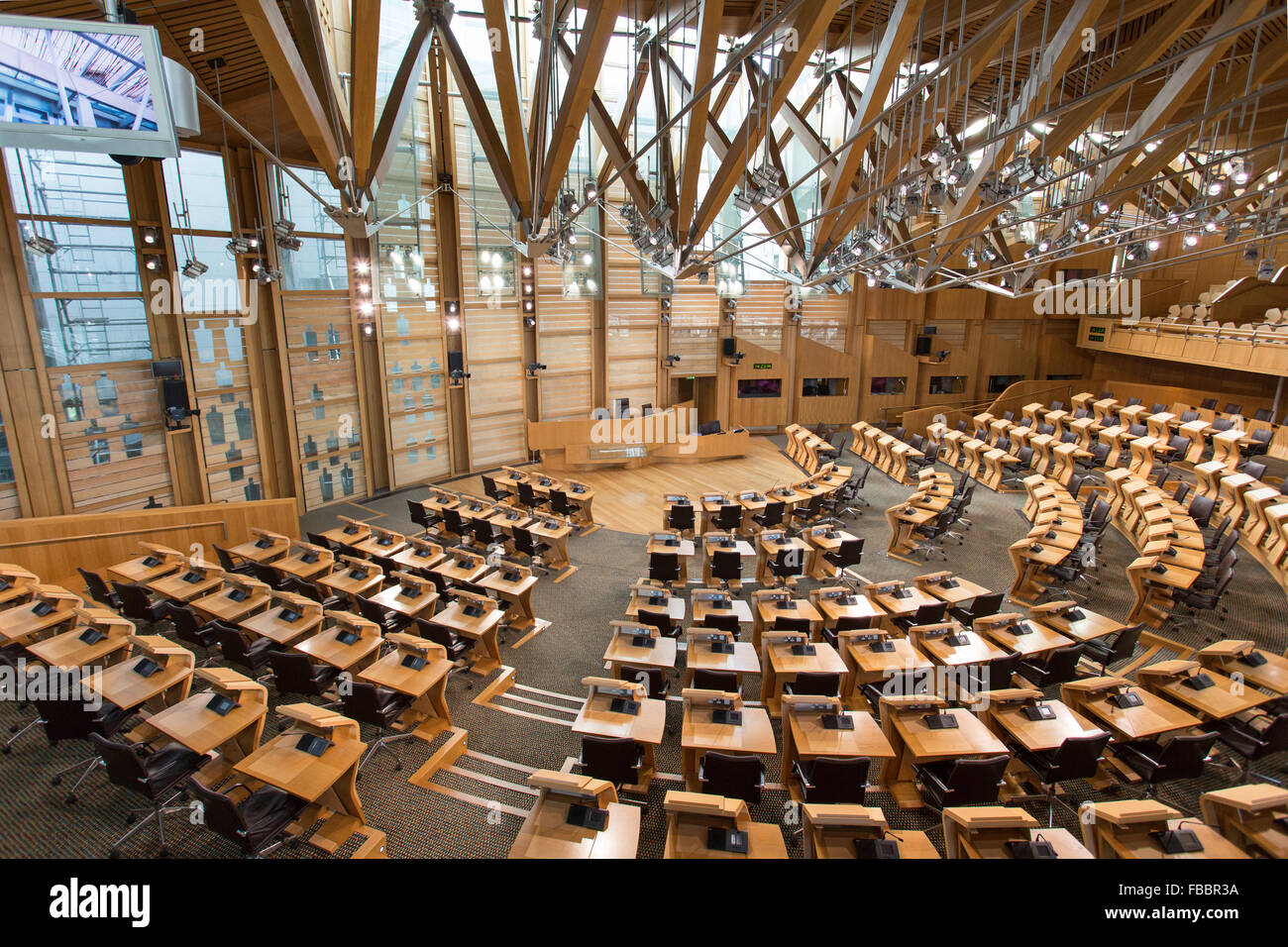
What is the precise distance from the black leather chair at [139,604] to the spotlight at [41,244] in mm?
5763

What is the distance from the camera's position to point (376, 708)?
646 cm

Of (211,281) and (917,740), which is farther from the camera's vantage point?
(211,281)

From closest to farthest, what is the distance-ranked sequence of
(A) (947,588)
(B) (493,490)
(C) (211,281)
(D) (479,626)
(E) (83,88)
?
(E) (83,88)
(D) (479,626)
(A) (947,588)
(C) (211,281)
(B) (493,490)

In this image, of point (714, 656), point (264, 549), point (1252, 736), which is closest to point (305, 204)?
point (264, 549)

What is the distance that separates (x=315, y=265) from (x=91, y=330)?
4489 millimetres

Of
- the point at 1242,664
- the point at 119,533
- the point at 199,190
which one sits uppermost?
the point at 199,190

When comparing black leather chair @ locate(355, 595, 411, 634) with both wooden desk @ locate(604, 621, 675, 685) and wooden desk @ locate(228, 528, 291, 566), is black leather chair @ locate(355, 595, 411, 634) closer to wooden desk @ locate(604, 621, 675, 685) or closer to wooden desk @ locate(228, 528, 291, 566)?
wooden desk @ locate(228, 528, 291, 566)

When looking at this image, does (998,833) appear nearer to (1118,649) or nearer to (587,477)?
(1118,649)

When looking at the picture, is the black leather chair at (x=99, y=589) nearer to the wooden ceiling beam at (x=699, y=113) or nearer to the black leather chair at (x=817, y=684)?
the black leather chair at (x=817, y=684)

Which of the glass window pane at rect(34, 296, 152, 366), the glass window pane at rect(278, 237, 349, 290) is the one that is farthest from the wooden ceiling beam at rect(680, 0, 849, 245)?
the glass window pane at rect(34, 296, 152, 366)

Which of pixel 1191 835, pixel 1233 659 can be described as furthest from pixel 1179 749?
pixel 1233 659

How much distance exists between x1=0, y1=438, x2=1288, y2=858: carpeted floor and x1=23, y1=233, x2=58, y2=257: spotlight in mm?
7181

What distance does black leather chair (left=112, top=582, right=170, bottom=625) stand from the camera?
27.7 feet
